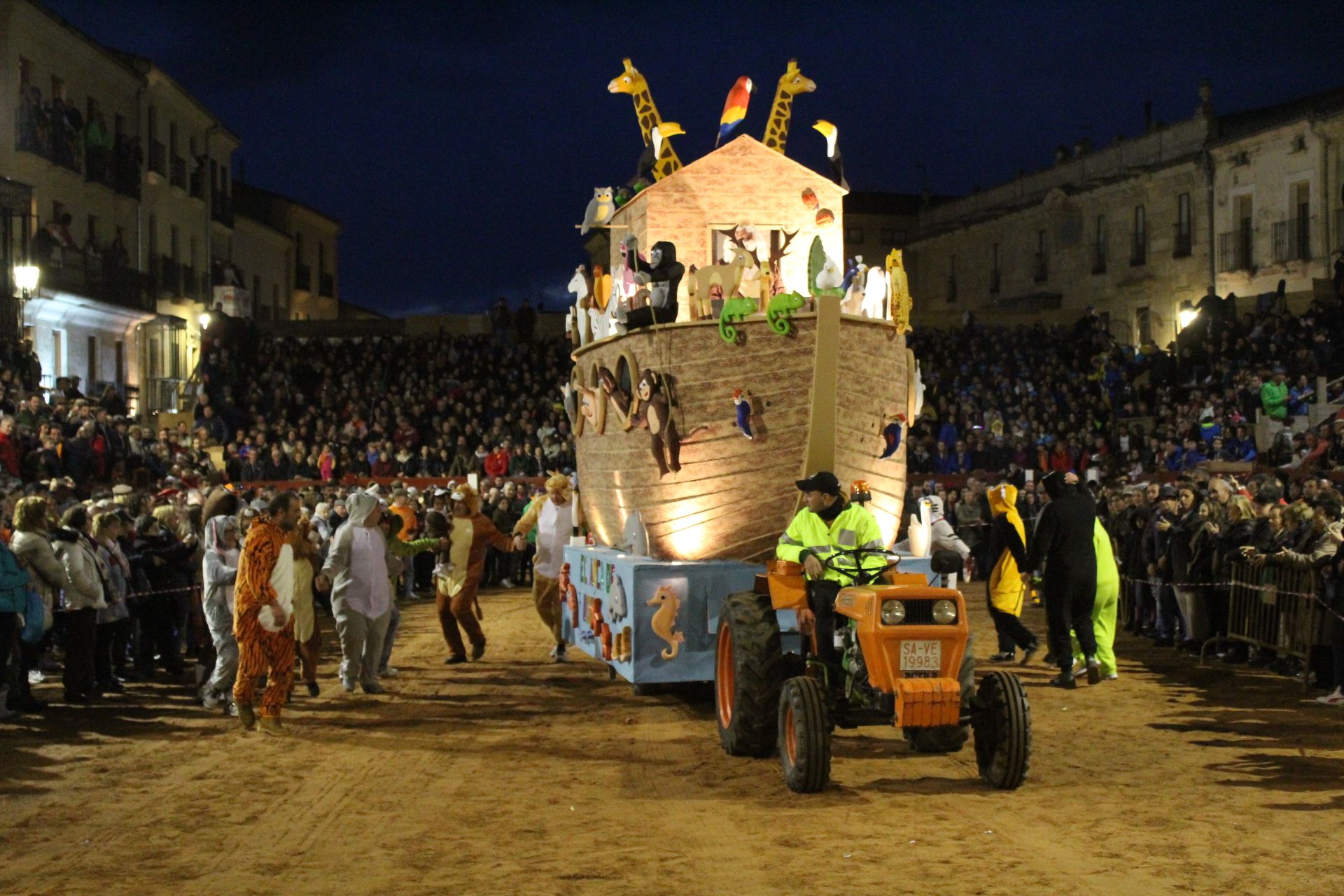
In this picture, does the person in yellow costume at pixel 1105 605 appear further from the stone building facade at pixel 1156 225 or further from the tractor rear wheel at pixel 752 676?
the stone building facade at pixel 1156 225

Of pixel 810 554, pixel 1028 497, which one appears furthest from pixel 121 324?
pixel 810 554

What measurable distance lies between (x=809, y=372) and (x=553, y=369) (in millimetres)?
21950

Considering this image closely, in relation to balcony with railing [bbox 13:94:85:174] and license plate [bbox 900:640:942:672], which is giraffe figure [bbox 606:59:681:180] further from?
balcony with railing [bbox 13:94:85:174]

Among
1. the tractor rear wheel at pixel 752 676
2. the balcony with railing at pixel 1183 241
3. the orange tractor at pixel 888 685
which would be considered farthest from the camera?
the balcony with railing at pixel 1183 241

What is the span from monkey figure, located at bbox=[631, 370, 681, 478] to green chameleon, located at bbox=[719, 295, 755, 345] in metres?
0.68

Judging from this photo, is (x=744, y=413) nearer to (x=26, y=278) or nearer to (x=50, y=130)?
(x=26, y=278)

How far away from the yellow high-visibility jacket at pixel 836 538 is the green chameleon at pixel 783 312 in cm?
245

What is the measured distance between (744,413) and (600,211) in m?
3.18

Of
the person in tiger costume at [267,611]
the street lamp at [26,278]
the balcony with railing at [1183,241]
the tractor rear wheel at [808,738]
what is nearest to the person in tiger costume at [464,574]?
the person in tiger costume at [267,611]

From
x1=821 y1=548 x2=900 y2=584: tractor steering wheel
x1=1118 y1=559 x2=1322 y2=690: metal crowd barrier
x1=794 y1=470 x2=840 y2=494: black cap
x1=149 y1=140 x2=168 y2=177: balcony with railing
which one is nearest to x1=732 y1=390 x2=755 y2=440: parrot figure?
x1=794 y1=470 x2=840 y2=494: black cap

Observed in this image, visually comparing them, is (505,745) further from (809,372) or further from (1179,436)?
(1179,436)

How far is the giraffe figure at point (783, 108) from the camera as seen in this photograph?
13914 mm

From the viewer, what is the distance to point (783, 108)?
13930mm

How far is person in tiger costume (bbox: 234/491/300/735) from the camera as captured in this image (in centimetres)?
1101
